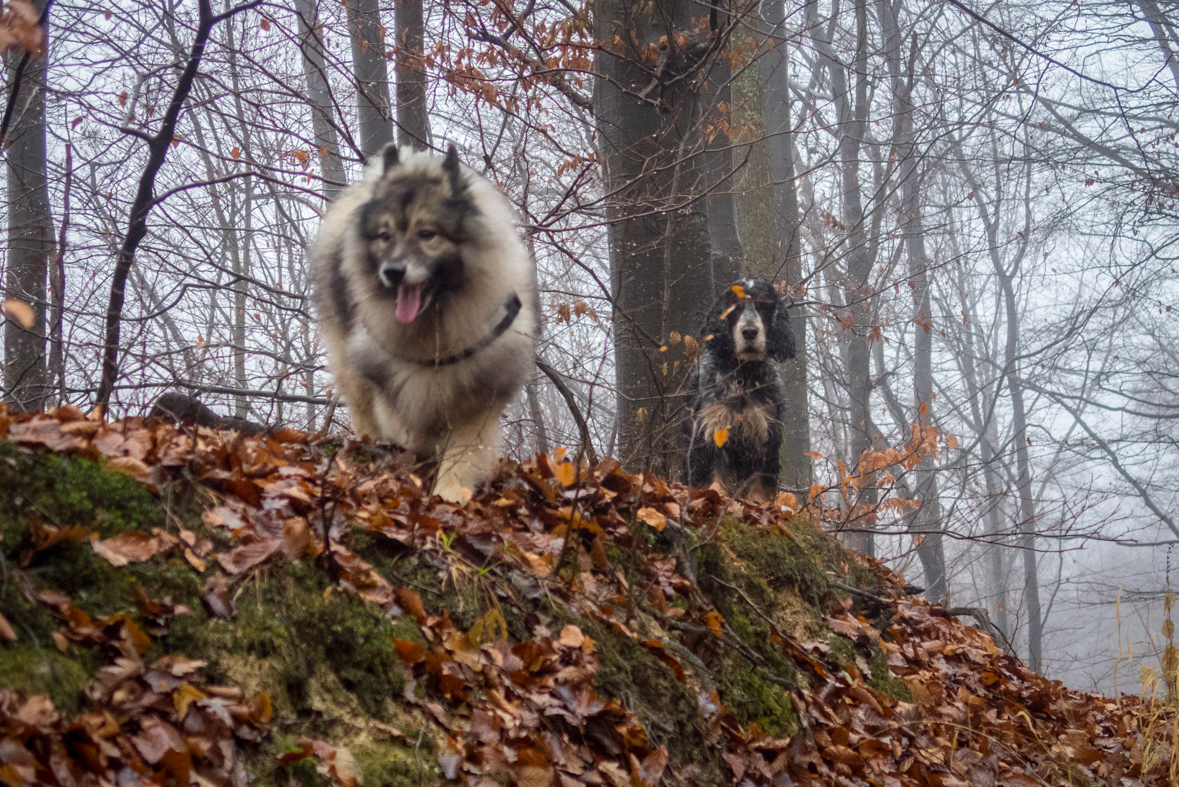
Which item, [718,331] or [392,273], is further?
[718,331]

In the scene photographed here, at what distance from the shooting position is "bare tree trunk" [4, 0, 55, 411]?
629cm

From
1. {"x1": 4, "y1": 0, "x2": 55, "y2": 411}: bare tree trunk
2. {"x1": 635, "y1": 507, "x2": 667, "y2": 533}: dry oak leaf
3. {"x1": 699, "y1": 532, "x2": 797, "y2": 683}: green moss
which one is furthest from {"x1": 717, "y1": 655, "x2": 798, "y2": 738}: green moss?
{"x1": 4, "y1": 0, "x2": 55, "y2": 411}: bare tree trunk

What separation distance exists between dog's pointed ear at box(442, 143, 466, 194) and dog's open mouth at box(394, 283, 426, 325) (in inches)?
23.7

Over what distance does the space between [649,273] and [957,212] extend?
65.1 feet

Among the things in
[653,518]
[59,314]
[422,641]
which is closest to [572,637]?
[422,641]

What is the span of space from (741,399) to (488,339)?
9.68 ft

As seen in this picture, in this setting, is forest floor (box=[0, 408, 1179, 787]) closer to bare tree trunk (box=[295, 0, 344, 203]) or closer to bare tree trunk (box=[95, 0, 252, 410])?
bare tree trunk (box=[95, 0, 252, 410])

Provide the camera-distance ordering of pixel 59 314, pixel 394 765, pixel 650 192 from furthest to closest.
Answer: pixel 650 192, pixel 59 314, pixel 394 765

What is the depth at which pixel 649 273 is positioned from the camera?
695 centimetres

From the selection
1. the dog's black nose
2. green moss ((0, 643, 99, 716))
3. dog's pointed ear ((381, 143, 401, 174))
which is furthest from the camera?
dog's pointed ear ((381, 143, 401, 174))

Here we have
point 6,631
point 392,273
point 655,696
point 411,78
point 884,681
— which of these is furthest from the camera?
point 411,78

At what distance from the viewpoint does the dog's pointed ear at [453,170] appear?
451 centimetres

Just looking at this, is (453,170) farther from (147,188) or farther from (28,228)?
(28,228)

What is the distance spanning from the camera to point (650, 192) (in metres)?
6.81
